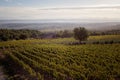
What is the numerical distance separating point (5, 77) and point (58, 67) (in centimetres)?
558

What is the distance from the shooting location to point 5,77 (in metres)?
20.2

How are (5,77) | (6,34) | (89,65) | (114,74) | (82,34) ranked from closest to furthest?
(114,74), (5,77), (89,65), (82,34), (6,34)

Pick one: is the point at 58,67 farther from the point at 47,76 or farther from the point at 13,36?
the point at 13,36

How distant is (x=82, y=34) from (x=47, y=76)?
144ft

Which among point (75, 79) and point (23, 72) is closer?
point (75, 79)

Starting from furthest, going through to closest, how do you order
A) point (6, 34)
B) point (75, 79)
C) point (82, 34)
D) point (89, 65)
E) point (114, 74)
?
point (6, 34), point (82, 34), point (89, 65), point (114, 74), point (75, 79)

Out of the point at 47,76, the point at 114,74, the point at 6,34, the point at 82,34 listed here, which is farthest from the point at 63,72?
the point at 6,34

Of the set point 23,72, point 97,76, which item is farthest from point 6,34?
point 97,76

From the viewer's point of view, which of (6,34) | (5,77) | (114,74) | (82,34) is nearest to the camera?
(114,74)

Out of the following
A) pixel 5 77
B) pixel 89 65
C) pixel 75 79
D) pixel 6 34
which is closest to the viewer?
pixel 75 79

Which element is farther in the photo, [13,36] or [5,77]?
[13,36]

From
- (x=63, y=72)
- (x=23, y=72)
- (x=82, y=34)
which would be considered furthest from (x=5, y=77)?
(x=82, y=34)

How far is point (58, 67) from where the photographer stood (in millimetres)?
20859

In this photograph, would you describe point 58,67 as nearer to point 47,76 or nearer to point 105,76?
point 47,76
